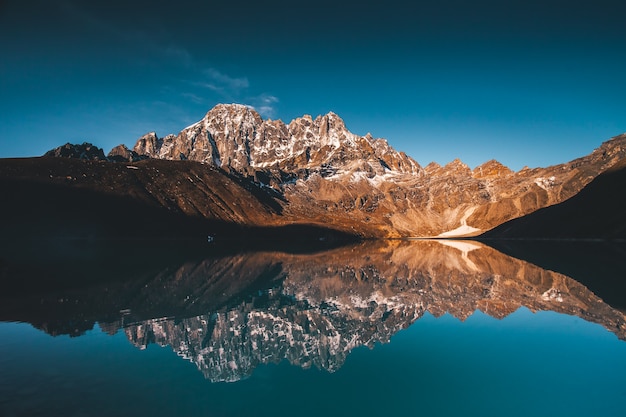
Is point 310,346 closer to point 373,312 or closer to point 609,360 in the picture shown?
point 373,312

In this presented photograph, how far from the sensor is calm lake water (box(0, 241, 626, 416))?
850 inches

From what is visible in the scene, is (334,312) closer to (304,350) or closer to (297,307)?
(297,307)

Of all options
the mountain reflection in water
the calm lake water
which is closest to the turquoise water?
the calm lake water

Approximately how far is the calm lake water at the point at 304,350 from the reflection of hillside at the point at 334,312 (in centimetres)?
25

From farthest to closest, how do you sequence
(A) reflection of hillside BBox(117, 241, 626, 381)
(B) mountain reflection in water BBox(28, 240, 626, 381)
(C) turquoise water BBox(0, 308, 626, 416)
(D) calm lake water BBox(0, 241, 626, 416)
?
(B) mountain reflection in water BBox(28, 240, 626, 381) < (A) reflection of hillside BBox(117, 241, 626, 381) < (D) calm lake water BBox(0, 241, 626, 416) < (C) turquoise water BBox(0, 308, 626, 416)

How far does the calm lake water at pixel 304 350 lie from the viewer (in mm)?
21594

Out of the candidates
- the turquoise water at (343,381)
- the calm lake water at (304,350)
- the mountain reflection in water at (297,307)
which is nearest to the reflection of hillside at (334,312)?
the mountain reflection in water at (297,307)

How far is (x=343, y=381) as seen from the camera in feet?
83.7

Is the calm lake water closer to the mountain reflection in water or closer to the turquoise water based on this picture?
the turquoise water

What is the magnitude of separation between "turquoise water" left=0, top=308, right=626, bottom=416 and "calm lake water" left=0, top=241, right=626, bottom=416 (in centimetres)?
12

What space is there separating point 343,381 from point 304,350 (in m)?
6.94

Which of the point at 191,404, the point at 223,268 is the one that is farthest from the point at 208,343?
the point at 223,268

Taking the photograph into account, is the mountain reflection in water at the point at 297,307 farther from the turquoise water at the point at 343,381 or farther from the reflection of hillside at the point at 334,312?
the turquoise water at the point at 343,381

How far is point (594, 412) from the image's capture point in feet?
68.7
